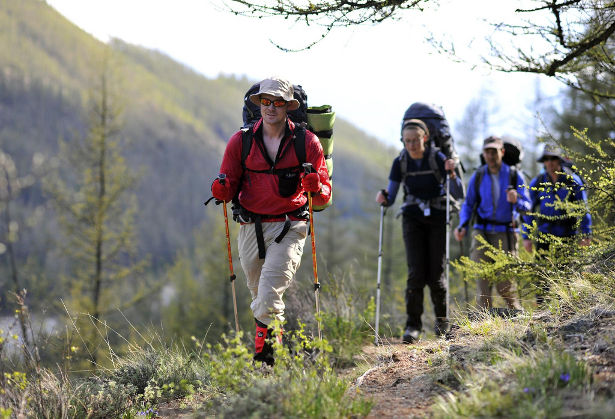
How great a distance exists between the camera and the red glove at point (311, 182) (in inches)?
178

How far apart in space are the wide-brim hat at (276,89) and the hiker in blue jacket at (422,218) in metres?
1.97

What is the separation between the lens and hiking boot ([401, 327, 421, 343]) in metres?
6.25

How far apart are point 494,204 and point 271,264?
319 cm

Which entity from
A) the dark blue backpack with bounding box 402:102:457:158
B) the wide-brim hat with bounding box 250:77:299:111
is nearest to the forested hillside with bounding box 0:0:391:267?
the dark blue backpack with bounding box 402:102:457:158

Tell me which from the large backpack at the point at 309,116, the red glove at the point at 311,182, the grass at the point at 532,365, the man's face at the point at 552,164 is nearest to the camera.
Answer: the grass at the point at 532,365

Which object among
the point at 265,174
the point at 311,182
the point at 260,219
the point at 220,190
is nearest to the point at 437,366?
the point at 311,182

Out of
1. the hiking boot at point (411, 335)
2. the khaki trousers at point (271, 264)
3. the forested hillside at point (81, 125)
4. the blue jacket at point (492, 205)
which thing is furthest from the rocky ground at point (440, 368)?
the forested hillside at point (81, 125)

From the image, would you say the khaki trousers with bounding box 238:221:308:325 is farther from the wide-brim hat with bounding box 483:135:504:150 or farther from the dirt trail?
the wide-brim hat with bounding box 483:135:504:150

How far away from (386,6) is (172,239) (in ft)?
386

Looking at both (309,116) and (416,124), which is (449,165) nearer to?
(416,124)

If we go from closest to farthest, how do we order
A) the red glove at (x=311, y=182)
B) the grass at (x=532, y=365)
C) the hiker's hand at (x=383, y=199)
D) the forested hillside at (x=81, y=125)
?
the grass at (x=532, y=365) < the red glove at (x=311, y=182) < the hiker's hand at (x=383, y=199) < the forested hillside at (x=81, y=125)

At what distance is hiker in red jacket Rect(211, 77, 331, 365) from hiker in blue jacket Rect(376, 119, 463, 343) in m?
1.92

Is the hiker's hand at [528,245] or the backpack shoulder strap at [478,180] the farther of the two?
the hiker's hand at [528,245]

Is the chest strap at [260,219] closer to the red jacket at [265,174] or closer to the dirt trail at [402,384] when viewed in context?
the red jacket at [265,174]
